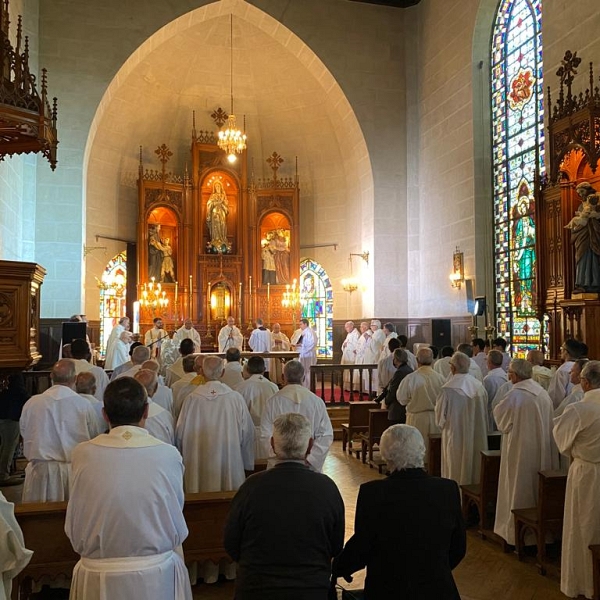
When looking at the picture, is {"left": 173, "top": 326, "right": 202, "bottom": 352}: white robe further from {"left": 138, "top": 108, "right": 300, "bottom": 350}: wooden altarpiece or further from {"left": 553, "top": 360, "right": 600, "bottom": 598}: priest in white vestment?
{"left": 553, "top": 360, "right": 600, "bottom": 598}: priest in white vestment

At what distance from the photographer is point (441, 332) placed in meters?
15.1

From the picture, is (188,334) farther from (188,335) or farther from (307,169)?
(307,169)

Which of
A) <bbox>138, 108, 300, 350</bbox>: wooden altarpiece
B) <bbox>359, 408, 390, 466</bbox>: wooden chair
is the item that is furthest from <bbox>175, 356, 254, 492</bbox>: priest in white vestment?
<bbox>138, 108, 300, 350</bbox>: wooden altarpiece

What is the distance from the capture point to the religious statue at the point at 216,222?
19.2 m

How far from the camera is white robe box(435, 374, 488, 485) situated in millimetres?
7262

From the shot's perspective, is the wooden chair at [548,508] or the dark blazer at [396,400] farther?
the dark blazer at [396,400]

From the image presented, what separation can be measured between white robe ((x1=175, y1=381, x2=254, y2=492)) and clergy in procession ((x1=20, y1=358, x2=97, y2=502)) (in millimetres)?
932

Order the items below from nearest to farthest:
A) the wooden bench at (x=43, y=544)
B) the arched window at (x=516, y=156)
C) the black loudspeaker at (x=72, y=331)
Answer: the wooden bench at (x=43, y=544), the black loudspeaker at (x=72, y=331), the arched window at (x=516, y=156)

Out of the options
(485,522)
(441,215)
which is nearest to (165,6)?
(441,215)

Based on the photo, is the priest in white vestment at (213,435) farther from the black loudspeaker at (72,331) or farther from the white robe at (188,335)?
the white robe at (188,335)

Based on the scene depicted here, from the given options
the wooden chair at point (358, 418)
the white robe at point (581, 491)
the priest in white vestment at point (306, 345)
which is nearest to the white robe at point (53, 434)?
the white robe at point (581, 491)

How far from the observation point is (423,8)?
1753cm

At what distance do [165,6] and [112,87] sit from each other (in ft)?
8.09

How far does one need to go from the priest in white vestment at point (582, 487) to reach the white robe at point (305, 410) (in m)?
1.89
